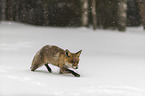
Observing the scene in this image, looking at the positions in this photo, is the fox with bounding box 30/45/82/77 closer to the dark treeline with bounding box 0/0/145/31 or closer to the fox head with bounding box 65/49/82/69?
the fox head with bounding box 65/49/82/69

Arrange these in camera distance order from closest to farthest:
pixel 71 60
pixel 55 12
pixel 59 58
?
pixel 71 60 < pixel 59 58 < pixel 55 12

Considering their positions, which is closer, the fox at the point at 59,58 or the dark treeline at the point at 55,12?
the fox at the point at 59,58

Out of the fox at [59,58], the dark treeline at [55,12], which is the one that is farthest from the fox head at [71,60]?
the dark treeline at [55,12]

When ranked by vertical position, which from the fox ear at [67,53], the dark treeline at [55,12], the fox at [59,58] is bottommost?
the fox at [59,58]

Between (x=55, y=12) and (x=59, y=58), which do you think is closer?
(x=59, y=58)

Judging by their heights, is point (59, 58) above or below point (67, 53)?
below

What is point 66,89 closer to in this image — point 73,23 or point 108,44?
point 108,44

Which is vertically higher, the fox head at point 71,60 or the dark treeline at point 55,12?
the dark treeline at point 55,12

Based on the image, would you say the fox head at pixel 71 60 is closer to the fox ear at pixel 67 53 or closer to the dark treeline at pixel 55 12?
the fox ear at pixel 67 53

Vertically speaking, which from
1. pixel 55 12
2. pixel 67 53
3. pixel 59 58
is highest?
pixel 55 12

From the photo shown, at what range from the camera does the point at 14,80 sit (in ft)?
14.2

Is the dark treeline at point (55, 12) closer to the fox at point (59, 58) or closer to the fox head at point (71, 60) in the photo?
the fox at point (59, 58)

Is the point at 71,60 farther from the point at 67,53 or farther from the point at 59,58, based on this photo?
the point at 59,58

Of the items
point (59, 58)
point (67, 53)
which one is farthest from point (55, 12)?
point (67, 53)
